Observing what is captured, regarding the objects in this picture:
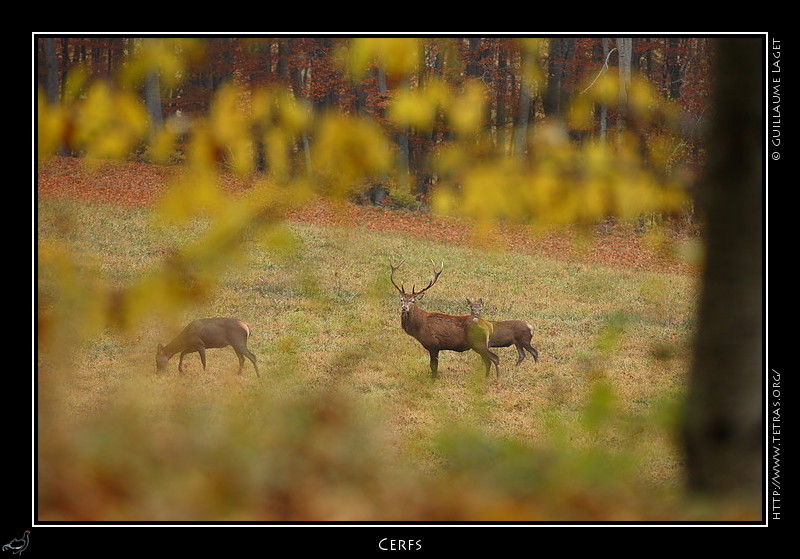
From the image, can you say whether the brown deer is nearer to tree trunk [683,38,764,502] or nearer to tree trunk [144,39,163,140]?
tree trunk [683,38,764,502]

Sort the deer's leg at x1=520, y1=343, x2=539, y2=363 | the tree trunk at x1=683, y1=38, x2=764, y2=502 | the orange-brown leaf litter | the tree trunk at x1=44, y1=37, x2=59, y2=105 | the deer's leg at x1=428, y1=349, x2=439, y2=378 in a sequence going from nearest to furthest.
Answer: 1. the tree trunk at x1=683, y1=38, x2=764, y2=502
2. the deer's leg at x1=428, y1=349, x2=439, y2=378
3. the deer's leg at x1=520, y1=343, x2=539, y2=363
4. the tree trunk at x1=44, y1=37, x2=59, y2=105
5. the orange-brown leaf litter

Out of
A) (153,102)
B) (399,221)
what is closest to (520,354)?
(399,221)

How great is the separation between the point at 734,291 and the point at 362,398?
8130 millimetres

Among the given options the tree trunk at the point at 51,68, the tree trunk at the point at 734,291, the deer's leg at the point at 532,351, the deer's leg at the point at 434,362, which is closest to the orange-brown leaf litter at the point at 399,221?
the tree trunk at the point at 51,68

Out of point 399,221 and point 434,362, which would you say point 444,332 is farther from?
point 399,221

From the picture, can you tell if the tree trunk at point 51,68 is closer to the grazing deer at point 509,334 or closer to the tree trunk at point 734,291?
the grazing deer at point 509,334

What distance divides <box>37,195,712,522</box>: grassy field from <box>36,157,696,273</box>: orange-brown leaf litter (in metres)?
1.03

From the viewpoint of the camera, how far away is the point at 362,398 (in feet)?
36.0

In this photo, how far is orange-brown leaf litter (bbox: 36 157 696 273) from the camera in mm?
21953

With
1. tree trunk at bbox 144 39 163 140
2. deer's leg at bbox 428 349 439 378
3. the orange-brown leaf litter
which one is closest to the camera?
deer's leg at bbox 428 349 439 378

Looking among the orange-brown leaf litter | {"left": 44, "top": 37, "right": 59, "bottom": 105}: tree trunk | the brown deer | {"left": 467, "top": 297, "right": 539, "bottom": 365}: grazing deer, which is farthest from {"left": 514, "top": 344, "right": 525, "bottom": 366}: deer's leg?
{"left": 44, "top": 37, "right": 59, "bottom": 105}: tree trunk

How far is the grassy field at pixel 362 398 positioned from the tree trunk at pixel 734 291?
0.58 ft
